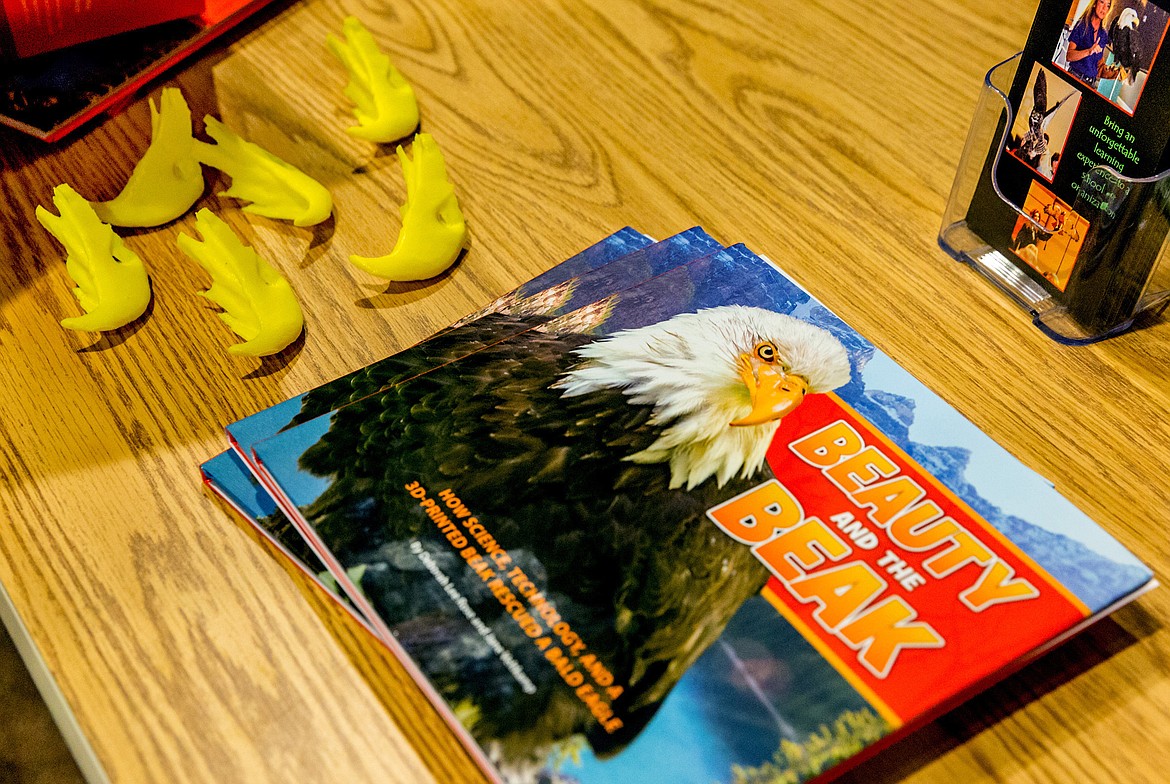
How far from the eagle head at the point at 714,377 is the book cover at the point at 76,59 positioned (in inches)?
17.2

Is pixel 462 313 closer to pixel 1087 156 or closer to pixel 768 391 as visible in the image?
pixel 768 391

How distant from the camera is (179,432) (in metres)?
0.58

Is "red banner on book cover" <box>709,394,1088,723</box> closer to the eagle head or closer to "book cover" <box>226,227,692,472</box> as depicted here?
the eagle head

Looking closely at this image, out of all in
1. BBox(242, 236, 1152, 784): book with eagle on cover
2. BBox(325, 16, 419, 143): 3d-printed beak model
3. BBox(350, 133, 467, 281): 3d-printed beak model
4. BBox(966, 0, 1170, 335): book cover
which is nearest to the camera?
BBox(242, 236, 1152, 784): book with eagle on cover

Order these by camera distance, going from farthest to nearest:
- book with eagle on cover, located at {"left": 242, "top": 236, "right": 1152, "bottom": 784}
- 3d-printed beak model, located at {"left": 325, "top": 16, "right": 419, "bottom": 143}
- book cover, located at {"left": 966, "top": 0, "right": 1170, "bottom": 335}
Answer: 3d-printed beak model, located at {"left": 325, "top": 16, "right": 419, "bottom": 143}
book cover, located at {"left": 966, "top": 0, "right": 1170, "bottom": 335}
book with eagle on cover, located at {"left": 242, "top": 236, "right": 1152, "bottom": 784}

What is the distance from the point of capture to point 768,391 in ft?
1.84

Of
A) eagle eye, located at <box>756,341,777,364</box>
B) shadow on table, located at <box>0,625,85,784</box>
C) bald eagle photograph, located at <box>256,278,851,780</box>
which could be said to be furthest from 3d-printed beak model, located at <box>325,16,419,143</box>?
shadow on table, located at <box>0,625,85,784</box>

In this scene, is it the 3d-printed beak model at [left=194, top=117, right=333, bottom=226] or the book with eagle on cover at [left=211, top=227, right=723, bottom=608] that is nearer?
the book with eagle on cover at [left=211, top=227, right=723, bottom=608]

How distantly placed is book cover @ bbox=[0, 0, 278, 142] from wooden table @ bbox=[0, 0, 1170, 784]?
0.02m

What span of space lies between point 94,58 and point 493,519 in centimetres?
52

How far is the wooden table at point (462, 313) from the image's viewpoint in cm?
47

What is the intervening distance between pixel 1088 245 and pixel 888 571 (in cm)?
25

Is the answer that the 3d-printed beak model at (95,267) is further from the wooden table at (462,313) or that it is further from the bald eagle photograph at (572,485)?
the bald eagle photograph at (572,485)

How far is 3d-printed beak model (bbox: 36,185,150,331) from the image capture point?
0.62m
